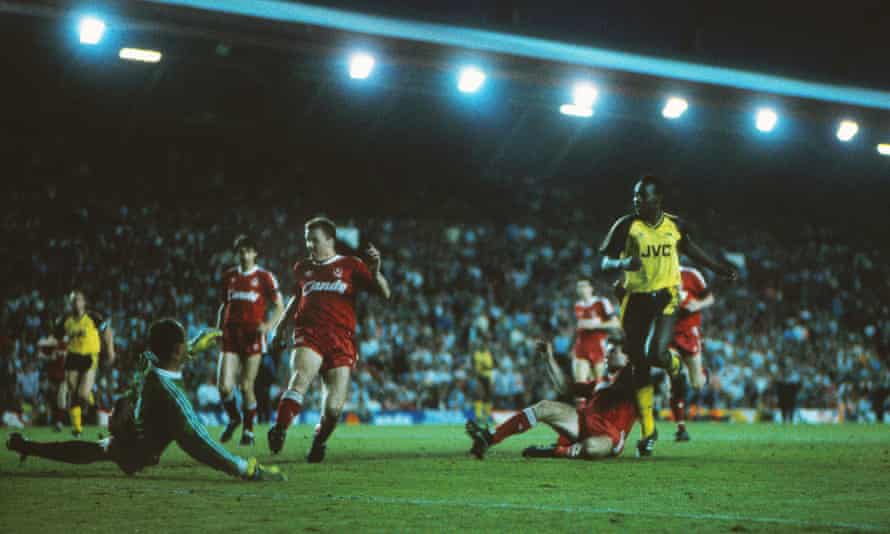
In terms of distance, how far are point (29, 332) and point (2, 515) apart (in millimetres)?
22224

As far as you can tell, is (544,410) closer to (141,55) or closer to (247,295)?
(247,295)

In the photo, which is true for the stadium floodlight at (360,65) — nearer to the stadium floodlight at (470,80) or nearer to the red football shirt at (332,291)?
the stadium floodlight at (470,80)

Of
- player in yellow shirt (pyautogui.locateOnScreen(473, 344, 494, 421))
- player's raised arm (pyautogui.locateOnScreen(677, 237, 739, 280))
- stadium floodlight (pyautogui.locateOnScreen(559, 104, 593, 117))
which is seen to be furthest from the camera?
player in yellow shirt (pyautogui.locateOnScreen(473, 344, 494, 421))

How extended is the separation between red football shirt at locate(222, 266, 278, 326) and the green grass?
3509 mm

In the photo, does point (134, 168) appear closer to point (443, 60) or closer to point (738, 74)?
point (443, 60)

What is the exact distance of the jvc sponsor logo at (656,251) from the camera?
1123 centimetres

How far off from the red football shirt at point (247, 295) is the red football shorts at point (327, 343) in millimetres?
3628

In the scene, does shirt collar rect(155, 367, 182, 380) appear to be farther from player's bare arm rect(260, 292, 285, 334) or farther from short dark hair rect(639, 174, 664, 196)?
player's bare arm rect(260, 292, 285, 334)

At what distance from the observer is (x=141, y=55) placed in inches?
797

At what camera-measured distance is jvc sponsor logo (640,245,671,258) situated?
1123cm

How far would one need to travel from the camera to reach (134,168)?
3353cm

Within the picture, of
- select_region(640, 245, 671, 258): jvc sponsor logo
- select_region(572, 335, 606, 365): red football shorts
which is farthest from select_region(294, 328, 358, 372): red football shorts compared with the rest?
select_region(572, 335, 606, 365): red football shorts

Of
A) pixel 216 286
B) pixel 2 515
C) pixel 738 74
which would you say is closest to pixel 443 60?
pixel 738 74

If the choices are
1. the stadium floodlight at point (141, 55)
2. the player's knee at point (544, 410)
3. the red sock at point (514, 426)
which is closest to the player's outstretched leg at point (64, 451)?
the red sock at point (514, 426)
